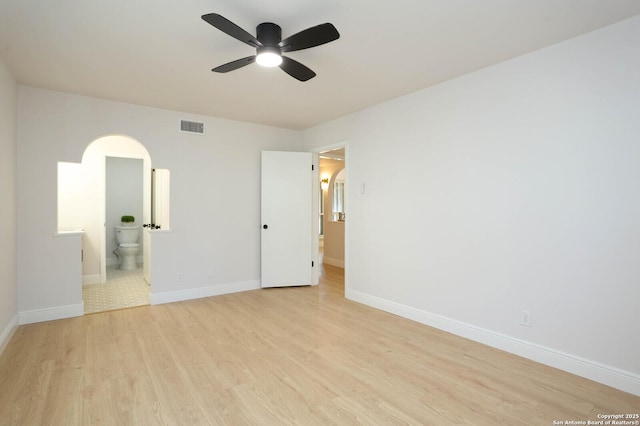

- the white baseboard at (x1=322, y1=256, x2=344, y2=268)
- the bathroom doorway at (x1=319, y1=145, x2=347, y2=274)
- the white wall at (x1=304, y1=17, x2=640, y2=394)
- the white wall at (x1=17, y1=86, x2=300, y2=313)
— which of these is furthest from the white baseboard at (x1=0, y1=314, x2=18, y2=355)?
the white baseboard at (x1=322, y1=256, x2=344, y2=268)

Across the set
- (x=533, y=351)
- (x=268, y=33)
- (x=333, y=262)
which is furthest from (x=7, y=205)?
(x=333, y=262)

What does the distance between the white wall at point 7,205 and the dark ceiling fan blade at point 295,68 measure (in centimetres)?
259

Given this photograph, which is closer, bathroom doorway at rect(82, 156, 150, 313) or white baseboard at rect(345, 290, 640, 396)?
white baseboard at rect(345, 290, 640, 396)

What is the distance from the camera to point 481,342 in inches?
119

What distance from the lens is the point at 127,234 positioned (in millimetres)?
6281

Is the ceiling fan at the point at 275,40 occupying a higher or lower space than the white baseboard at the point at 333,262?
higher

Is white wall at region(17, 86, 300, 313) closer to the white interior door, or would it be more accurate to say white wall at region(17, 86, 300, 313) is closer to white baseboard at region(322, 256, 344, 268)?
the white interior door

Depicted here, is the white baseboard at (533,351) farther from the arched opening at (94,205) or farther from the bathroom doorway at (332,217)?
the arched opening at (94,205)

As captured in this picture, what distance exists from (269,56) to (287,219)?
10.2 ft

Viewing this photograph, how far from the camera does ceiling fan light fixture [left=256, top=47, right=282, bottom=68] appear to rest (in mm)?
2205

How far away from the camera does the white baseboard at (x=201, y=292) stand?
167 inches

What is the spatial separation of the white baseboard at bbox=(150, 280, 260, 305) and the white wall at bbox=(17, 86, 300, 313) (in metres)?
0.01

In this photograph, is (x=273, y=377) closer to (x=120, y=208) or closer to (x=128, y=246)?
(x=128, y=246)

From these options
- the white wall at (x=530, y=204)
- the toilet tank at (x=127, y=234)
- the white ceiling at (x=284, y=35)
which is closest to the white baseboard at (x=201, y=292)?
the white wall at (x=530, y=204)
